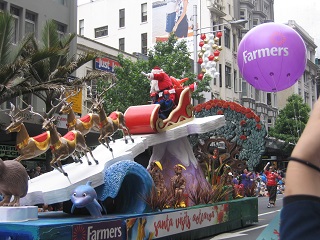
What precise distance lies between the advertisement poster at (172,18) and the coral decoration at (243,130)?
25.9 metres

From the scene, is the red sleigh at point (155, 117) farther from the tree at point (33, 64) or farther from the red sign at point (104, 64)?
the red sign at point (104, 64)

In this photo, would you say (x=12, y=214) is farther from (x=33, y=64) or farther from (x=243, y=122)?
(x=243, y=122)

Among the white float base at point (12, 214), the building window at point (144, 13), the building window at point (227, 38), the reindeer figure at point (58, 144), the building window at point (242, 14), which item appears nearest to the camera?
the white float base at point (12, 214)

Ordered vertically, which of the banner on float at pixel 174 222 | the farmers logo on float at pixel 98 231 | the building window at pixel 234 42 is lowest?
the banner on float at pixel 174 222

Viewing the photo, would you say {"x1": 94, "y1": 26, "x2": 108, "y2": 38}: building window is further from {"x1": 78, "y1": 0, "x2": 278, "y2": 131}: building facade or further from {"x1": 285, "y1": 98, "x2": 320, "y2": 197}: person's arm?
{"x1": 285, "y1": 98, "x2": 320, "y2": 197}: person's arm

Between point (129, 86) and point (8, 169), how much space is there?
16.8 metres

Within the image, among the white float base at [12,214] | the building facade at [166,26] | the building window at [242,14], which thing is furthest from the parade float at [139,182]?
the building window at [242,14]

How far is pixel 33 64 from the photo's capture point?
45.6 feet

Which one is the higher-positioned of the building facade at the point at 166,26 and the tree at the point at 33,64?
the building facade at the point at 166,26

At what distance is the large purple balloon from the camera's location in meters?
11.4

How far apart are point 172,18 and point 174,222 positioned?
111 ft

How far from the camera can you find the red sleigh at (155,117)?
1153 centimetres

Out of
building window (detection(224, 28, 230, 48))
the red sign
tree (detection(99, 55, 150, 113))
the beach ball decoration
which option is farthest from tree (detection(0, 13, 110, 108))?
building window (detection(224, 28, 230, 48))

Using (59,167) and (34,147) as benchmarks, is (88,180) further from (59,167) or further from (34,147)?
(34,147)
